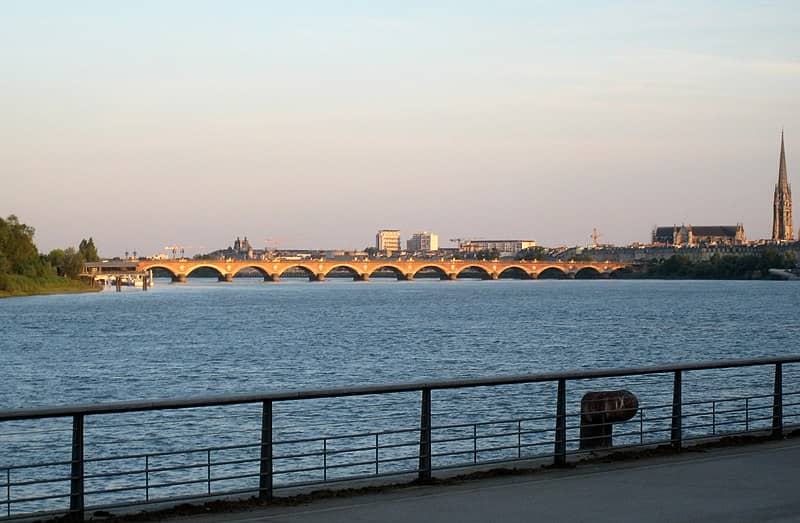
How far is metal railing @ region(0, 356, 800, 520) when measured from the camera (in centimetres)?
1227

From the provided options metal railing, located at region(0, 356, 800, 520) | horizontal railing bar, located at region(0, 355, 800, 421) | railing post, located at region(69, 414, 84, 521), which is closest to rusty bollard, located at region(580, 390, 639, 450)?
metal railing, located at region(0, 356, 800, 520)

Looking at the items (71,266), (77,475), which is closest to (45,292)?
(71,266)

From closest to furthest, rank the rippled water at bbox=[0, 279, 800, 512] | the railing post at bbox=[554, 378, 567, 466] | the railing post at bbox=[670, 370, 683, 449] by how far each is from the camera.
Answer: the railing post at bbox=[554, 378, 567, 466]
the railing post at bbox=[670, 370, 683, 449]
the rippled water at bbox=[0, 279, 800, 512]

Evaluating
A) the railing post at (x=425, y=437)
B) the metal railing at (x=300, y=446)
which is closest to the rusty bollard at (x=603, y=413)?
the metal railing at (x=300, y=446)

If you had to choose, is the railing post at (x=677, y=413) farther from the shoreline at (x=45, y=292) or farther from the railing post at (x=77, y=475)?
the shoreline at (x=45, y=292)

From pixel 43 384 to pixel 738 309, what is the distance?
264ft

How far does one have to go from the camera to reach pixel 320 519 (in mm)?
11555

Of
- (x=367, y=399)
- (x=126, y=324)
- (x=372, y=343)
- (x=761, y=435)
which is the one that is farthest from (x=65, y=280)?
(x=761, y=435)

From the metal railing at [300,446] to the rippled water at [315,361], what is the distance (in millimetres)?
184

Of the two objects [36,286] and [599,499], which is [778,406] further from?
[36,286]

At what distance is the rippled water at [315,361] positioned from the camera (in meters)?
28.3

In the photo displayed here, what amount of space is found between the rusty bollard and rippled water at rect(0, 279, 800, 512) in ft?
6.87

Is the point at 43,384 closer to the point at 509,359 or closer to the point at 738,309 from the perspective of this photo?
the point at 509,359

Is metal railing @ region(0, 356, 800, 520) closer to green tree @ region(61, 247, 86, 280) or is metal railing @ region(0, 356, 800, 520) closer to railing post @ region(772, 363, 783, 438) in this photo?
railing post @ region(772, 363, 783, 438)
